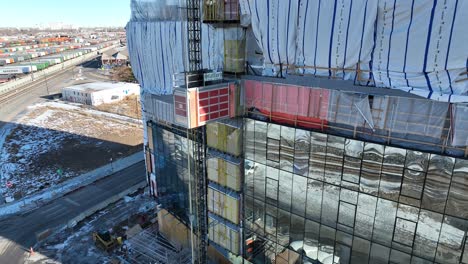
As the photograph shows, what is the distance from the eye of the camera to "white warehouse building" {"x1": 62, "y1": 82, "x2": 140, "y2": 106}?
7306cm

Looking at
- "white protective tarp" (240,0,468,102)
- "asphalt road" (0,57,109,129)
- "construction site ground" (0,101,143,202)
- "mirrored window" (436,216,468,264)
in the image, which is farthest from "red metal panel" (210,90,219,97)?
"asphalt road" (0,57,109,129)

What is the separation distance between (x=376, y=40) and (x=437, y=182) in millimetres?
6414

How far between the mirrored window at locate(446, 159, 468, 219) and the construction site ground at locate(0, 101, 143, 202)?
40.0 metres

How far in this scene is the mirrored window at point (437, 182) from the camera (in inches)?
511

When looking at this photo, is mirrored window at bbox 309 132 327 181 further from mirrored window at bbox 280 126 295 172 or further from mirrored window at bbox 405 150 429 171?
mirrored window at bbox 405 150 429 171

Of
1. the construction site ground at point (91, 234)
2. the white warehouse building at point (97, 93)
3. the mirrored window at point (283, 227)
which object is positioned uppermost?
the mirrored window at point (283, 227)

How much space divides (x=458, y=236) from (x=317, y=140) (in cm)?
701

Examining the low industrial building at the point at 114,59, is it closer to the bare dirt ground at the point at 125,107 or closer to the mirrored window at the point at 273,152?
the bare dirt ground at the point at 125,107

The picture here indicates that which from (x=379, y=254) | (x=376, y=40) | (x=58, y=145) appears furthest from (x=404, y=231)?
(x=58, y=145)

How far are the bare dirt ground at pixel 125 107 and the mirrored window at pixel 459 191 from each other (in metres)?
58.8

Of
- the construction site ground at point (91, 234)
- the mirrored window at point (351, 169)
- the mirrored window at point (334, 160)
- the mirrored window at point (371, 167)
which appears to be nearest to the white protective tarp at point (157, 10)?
the mirrored window at point (334, 160)

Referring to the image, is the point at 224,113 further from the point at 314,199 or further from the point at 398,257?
the point at 398,257

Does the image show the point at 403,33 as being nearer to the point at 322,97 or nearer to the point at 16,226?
the point at 322,97

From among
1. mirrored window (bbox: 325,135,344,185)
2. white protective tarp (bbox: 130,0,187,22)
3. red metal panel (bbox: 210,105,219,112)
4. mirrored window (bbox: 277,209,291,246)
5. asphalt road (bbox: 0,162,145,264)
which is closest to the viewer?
mirrored window (bbox: 325,135,344,185)
